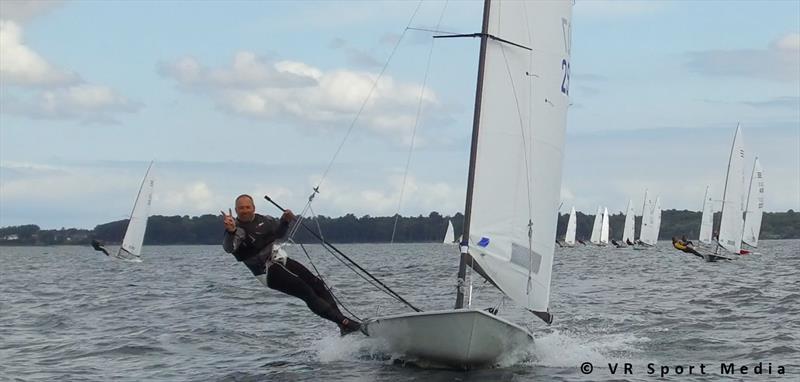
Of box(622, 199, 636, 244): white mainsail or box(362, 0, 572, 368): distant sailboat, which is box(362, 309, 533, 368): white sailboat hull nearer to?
box(362, 0, 572, 368): distant sailboat

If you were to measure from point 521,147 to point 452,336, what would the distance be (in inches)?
108

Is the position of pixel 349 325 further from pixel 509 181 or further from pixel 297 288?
pixel 509 181

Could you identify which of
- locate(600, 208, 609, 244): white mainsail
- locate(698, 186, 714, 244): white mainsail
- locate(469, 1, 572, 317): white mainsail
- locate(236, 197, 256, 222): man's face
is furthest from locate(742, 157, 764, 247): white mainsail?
locate(236, 197, 256, 222): man's face

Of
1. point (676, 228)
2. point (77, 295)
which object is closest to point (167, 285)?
point (77, 295)

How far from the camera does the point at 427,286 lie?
89.9 ft

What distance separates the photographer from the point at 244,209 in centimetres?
1252

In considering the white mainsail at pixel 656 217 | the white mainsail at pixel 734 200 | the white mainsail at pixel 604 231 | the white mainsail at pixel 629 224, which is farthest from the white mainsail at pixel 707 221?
the white mainsail at pixel 604 231

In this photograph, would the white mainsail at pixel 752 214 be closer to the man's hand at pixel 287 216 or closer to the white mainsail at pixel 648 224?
the white mainsail at pixel 648 224

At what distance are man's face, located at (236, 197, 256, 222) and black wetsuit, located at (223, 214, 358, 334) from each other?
0.08 meters

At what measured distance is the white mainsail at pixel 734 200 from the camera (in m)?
48.7

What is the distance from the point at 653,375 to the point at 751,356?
6.67 ft

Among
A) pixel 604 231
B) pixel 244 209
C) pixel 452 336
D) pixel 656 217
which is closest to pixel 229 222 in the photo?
pixel 244 209

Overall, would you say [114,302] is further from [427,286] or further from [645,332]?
[645,332]

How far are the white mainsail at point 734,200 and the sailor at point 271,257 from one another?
126ft
